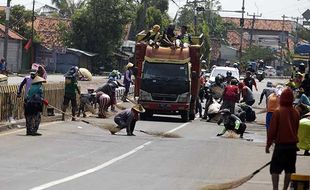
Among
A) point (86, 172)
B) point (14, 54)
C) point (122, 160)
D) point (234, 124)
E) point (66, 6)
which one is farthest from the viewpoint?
point (66, 6)

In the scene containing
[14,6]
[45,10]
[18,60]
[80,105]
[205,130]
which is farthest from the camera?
[45,10]

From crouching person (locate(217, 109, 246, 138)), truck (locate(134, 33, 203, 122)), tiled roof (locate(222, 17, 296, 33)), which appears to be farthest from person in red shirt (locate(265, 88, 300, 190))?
tiled roof (locate(222, 17, 296, 33))

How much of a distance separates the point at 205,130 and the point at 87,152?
34.8 feet

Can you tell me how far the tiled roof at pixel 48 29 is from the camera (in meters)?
97.0

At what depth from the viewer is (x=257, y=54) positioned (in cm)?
12775

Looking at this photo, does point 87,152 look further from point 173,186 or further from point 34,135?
point 173,186

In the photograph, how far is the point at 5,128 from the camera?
23.4 metres

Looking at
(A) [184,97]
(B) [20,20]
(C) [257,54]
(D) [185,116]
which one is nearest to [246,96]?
(D) [185,116]

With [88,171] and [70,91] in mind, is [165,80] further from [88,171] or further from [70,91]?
[88,171]

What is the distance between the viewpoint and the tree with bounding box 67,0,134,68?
8225 cm

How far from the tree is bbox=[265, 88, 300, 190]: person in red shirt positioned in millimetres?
69606

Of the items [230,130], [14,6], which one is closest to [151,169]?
[230,130]

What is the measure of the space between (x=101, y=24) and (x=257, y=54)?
50577 millimetres

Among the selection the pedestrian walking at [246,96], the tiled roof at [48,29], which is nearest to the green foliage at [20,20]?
the tiled roof at [48,29]
